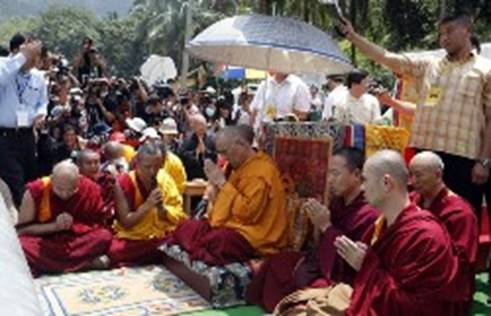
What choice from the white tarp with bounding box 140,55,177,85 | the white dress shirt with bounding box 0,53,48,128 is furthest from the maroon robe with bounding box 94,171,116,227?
the white tarp with bounding box 140,55,177,85

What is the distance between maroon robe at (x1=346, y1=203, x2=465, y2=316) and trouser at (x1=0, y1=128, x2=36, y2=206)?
11.7 feet

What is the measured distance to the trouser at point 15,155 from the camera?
224 inches

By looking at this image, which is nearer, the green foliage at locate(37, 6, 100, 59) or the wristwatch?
the wristwatch

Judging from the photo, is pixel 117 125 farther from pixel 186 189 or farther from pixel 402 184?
pixel 402 184

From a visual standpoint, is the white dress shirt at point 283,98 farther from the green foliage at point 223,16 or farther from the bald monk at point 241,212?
the bald monk at point 241,212

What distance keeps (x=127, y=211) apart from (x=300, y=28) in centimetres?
209

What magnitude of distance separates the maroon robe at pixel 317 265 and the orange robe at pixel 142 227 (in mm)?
1282

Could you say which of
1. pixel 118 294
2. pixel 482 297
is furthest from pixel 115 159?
pixel 482 297

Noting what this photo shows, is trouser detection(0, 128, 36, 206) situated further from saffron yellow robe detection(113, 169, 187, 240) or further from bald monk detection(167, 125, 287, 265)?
bald monk detection(167, 125, 287, 265)

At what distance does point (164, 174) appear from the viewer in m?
5.75

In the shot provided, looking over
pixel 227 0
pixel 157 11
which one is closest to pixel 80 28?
pixel 157 11

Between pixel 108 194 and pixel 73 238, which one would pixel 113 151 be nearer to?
pixel 108 194

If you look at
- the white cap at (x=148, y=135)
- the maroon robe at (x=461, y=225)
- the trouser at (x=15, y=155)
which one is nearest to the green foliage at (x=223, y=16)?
the maroon robe at (x=461, y=225)

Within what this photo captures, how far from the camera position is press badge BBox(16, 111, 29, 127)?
573cm
